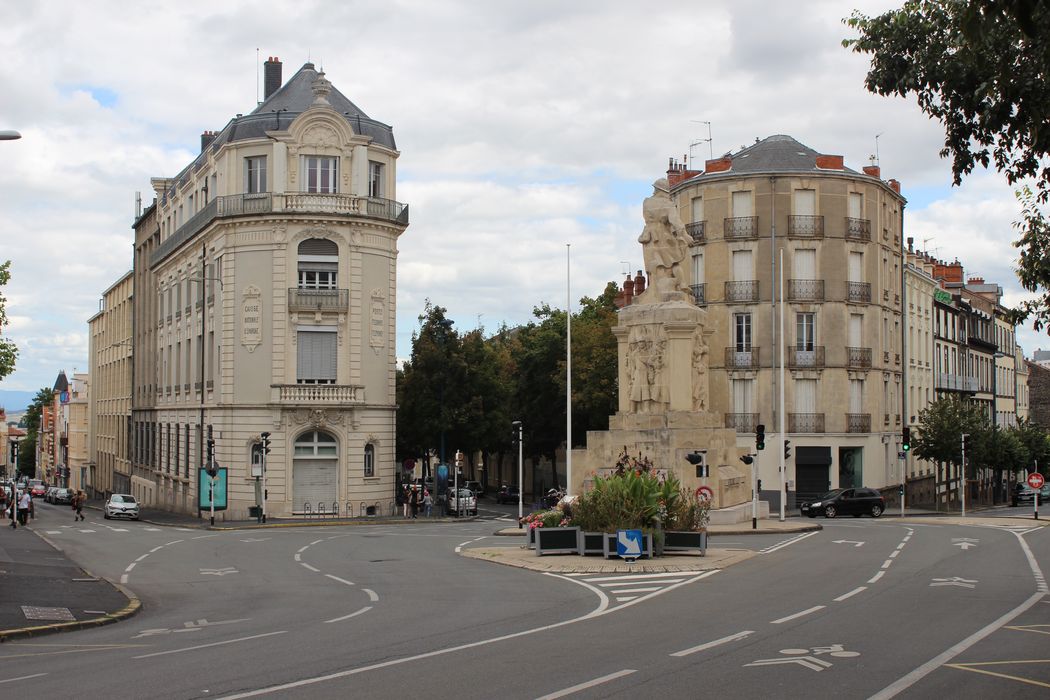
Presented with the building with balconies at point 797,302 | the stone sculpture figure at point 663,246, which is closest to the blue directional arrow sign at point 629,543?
the stone sculpture figure at point 663,246

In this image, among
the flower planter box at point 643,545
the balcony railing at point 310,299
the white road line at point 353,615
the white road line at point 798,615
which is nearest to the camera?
the white road line at point 798,615

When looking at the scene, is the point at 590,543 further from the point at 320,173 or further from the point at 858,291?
the point at 858,291

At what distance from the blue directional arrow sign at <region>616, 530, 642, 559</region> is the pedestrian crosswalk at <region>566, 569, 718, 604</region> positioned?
4.77ft

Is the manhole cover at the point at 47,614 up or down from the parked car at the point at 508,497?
up

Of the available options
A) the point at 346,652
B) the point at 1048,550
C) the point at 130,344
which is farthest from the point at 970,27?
the point at 130,344

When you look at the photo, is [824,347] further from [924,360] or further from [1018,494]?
[1018,494]

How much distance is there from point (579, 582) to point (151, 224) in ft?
208

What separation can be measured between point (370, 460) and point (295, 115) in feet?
53.5

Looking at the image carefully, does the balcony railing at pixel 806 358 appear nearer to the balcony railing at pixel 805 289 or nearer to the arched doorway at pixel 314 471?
the balcony railing at pixel 805 289

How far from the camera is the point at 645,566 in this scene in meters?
25.2

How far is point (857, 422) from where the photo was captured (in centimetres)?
5806

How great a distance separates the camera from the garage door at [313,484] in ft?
171

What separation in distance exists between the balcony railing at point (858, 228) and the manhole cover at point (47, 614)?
46203mm

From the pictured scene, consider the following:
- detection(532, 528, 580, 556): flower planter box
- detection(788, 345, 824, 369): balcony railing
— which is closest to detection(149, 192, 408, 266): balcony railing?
detection(788, 345, 824, 369): balcony railing
